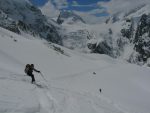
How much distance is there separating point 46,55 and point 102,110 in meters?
34.0

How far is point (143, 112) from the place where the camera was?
2634 cm

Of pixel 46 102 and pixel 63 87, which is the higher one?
pixel 46 102

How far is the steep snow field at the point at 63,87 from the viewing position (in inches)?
633

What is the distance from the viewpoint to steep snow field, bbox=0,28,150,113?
52.8ft

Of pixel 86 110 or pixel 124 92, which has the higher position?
pixel 86 110

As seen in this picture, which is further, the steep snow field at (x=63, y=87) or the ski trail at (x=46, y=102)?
the steep snow field at (x=63, y=87)

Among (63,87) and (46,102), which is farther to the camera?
(63,87)

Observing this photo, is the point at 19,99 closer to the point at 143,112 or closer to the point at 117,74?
the point at 143,112

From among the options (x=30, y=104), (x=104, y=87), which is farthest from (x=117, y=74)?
(x=30, y=104)

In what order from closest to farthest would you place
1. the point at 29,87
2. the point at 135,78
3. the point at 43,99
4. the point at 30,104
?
the point at 30,104
the point at 43,99
the point at 29,87
the point at 135,78

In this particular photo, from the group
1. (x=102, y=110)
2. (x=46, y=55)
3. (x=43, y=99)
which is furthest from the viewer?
(x=46, y=55)

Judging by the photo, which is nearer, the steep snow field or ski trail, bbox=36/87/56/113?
ski trail, bbox=36/87/56/113

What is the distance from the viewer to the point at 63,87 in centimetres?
2580

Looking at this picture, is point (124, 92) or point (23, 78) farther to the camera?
point (124, 92)
